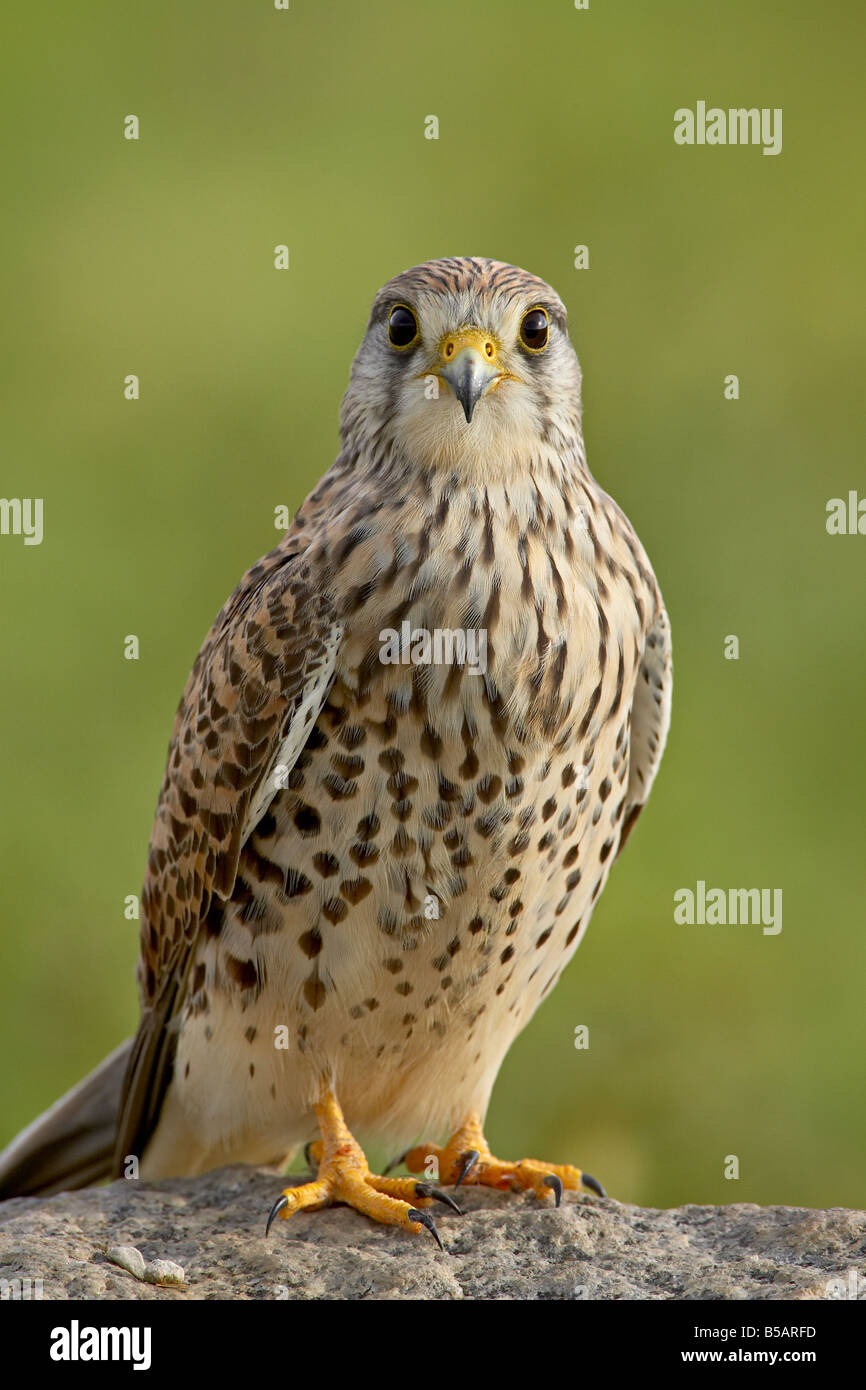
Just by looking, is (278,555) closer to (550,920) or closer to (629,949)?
(550,920)

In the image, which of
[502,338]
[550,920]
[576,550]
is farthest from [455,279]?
[550,920]

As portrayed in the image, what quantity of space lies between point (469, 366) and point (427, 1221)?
208 centimetres

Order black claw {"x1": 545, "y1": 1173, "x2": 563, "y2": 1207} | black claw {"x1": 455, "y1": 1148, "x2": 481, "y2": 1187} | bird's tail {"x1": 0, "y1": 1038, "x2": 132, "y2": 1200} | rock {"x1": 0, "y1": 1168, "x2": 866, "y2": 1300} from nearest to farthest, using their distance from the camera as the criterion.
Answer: rock {"x1": 0, "y1": 1168, "x2": 866, "y2": 1300}, black claw {"x1": 545, "y1": 1173, "x2": 563, "y2": 1207}, black claw {"x1": 455, "y1": 1148, "x2": 481, "y2": 1187}, bird's tail {"x1": 0, "y1": 1038, "x2": 132, "y2": 1200}

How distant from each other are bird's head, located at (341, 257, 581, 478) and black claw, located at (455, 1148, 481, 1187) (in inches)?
72.3

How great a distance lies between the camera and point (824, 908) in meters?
8.60

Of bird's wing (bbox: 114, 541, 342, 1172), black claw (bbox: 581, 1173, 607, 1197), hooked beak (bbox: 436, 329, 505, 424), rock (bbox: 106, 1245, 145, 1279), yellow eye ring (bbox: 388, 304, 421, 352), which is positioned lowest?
rock (bbox: 106, 1245, 145, 1279)

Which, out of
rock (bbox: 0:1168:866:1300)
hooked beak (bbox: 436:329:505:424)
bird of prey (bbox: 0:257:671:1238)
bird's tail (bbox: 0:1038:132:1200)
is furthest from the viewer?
bird's tail (bbox: 0:1038:132:1200)

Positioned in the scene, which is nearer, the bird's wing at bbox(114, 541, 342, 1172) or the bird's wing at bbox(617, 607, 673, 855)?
the bird's wing at bbox(114, 541, 342, 1172)

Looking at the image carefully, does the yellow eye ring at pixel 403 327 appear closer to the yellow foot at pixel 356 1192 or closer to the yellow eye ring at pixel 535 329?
the yellow eye ring at pixel 535 329

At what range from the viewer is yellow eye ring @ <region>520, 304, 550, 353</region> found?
454 cm

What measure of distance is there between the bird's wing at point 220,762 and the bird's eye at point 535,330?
0.80 meters

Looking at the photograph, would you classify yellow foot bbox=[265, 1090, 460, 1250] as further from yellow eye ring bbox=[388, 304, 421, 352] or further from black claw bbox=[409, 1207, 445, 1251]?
yellow eye ring bbox=[388, 304, 421, 352]

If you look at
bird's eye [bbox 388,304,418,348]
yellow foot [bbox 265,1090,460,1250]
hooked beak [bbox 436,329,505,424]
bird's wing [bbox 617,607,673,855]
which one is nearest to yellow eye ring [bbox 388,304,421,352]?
bird's eye [bbox 388,304,418,348]

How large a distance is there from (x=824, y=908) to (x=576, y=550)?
455 cm
